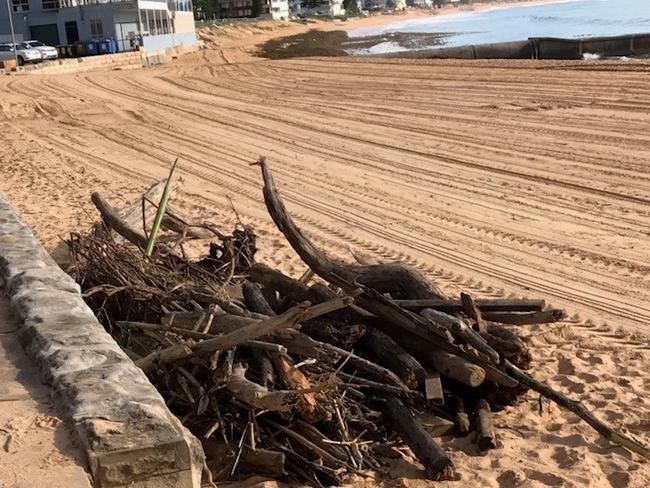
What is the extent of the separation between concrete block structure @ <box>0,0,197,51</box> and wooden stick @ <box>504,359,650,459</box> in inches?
2148

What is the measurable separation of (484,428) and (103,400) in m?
2.29

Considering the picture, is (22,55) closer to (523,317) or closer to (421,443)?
(523,317)

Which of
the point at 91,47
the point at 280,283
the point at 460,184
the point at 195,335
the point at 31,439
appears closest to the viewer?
the point at 31,439

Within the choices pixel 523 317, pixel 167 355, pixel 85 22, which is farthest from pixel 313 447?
pixel 85 22

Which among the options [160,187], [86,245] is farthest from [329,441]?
[160,187]

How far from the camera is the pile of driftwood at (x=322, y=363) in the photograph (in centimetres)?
443

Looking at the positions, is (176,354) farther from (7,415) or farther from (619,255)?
(619,255)

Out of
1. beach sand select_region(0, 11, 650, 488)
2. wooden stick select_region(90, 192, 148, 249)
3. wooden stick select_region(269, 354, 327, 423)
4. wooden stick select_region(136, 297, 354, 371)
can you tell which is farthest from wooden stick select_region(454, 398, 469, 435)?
wooden stick select_region(90, 192, 148, 249)

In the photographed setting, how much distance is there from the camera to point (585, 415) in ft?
15.3

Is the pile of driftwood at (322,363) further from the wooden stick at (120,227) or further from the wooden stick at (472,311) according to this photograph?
the wooden stick at (120,227)

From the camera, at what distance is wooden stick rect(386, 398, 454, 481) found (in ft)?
14.5

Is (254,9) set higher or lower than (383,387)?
higher

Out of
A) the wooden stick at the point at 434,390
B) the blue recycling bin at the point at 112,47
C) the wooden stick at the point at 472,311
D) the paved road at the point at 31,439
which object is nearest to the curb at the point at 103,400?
the paved road at the point at 31,439

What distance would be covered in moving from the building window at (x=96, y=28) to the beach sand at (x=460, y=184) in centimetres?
3540
